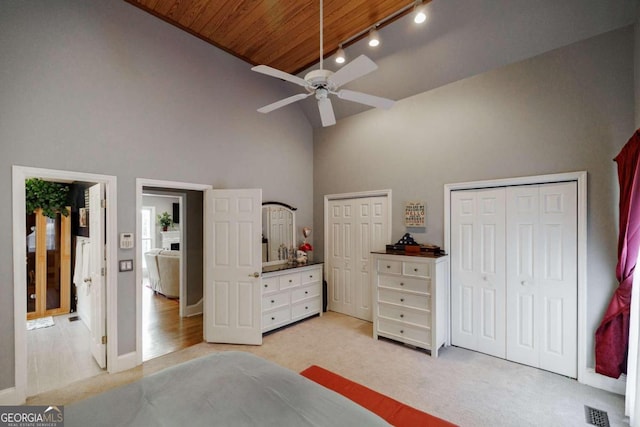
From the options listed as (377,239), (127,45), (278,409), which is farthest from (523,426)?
(127,45)

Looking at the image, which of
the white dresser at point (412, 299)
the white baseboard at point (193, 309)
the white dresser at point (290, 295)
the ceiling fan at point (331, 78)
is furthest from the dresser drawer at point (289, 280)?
the ceiling fan at point (331, 78)

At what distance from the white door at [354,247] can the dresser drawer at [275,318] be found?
3.46ft

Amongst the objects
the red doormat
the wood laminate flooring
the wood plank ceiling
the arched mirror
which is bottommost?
the wood laminate flooring

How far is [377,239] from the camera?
4.29m

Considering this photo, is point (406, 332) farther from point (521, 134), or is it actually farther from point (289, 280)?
point (521, 134)

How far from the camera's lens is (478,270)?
11.0 feet

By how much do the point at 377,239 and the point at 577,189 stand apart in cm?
237

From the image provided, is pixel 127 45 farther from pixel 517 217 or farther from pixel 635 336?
pixel 635 336

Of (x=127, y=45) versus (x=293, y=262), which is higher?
(x=127, y=45)

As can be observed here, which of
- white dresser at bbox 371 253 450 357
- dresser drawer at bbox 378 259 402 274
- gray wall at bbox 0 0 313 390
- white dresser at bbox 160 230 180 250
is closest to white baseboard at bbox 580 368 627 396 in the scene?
white dresser at bbox 371 253 450 357

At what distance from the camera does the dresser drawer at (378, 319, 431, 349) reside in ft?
10.7

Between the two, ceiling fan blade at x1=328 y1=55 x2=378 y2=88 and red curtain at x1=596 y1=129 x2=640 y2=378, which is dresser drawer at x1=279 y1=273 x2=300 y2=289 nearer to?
ceiling fan blade at x1=328 y1=55 x2=378 y2=88

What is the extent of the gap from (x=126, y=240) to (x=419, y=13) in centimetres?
384

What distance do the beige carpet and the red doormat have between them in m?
0.63
